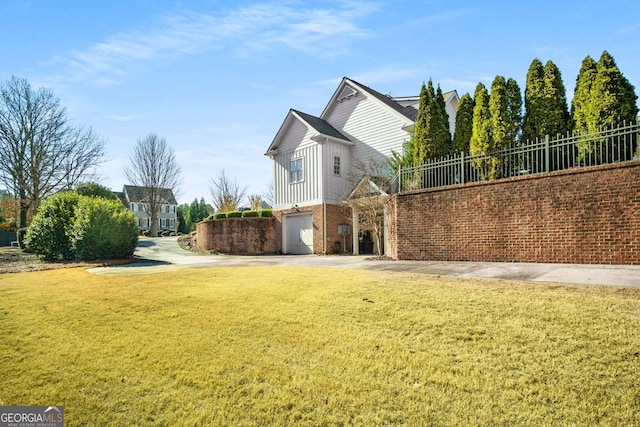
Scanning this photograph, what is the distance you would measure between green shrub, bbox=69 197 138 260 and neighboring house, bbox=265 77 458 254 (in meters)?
8.34

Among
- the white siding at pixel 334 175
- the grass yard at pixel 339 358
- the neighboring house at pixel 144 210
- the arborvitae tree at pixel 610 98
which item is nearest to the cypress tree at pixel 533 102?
the arborvitae tree at pixel 610 98

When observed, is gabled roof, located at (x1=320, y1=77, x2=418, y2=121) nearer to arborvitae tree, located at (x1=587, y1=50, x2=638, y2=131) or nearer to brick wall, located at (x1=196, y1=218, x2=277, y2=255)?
brick wall, located at (x1=196, y1=218, x2=277, y2=255)

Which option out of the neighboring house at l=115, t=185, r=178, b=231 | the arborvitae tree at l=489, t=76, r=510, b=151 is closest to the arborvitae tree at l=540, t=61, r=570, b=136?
the arborvitae tree at l=489, t=76, r=510, b=151

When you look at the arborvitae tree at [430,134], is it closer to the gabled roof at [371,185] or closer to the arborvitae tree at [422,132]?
the arborvitae tree at [422,132]

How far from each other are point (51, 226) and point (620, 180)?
2108 cm

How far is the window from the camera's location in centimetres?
2113

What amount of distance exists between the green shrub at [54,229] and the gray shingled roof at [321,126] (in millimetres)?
12597

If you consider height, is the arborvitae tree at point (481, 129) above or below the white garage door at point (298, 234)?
above

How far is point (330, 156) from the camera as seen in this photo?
20266mm

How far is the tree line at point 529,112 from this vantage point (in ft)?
30.0

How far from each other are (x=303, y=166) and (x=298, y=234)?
12.9 ft

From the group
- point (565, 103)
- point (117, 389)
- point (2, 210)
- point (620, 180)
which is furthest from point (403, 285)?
point (2, 210)

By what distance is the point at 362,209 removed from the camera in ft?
53.2

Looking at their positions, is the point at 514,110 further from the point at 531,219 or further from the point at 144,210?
the point at 144,210
